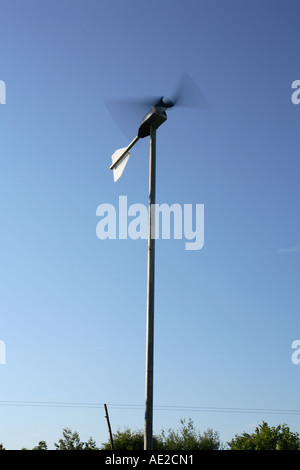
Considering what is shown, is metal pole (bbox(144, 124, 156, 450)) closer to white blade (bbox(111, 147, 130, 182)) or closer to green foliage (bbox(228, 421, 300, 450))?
white blade (bbox(111, 147, 130, 182))

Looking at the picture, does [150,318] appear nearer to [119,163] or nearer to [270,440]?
[119,163]

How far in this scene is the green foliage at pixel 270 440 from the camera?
246 ft

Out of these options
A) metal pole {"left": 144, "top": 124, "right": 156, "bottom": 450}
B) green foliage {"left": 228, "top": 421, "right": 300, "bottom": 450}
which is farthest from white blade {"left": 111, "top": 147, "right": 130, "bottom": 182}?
green foliage {"left": 228, "top": 421, "right": 300, "bottom": 450}

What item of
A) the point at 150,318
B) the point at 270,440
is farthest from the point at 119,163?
the point at 270,440

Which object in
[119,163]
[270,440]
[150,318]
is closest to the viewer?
[150,318]

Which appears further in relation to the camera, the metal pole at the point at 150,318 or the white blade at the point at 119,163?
the white blade at the point at 119,163

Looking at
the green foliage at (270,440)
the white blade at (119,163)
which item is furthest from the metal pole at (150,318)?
the green foliage at (270,440)

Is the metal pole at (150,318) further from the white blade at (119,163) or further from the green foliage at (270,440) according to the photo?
the green foliage at (270,440)

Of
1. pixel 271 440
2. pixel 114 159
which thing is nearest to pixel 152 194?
pixel 114 159

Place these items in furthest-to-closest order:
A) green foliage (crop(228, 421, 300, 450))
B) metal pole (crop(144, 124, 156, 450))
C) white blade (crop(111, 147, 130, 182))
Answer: green foliage (crop(228, 421, 300, 450)), white blade (crop(111, 147, 130, 182)), metal pole (crop(144, 124, 156, 450))

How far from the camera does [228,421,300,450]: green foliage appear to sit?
75.1 meters

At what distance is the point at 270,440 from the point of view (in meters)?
76.1

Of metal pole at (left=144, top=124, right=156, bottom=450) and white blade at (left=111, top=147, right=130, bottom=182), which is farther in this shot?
white blade at (left=111, top=147, right=130, bottom=182)
